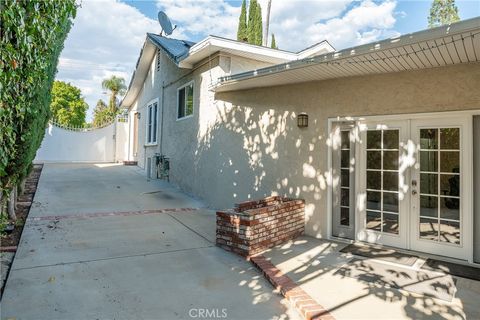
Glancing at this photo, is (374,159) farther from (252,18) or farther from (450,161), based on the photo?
(252,18)

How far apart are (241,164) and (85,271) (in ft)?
15.3

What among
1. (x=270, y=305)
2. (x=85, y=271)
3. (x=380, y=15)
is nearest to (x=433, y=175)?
(x=270, y=305)

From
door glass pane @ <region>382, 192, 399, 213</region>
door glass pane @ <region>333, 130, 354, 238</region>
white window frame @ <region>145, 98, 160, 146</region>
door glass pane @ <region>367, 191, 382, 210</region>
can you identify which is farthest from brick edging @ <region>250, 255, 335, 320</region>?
white window frame @ <region>145, 98, 160, 146</region>

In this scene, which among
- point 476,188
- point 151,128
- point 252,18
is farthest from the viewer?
point 252,18

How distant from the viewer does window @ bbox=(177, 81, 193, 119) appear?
11264mm

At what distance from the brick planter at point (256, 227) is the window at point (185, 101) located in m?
6.03

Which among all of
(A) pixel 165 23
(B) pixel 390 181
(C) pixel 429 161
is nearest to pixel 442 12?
(A) pixel 165 23

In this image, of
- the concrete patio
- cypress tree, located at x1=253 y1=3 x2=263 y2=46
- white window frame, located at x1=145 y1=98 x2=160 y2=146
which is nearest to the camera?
the concrete patio

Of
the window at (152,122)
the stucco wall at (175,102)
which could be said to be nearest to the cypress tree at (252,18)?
the stucco wall at (175,102)

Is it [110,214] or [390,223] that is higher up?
[390,223]

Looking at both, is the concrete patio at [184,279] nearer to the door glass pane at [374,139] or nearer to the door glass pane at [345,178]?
the door glass pane at [345,178]

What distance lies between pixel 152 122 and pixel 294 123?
11031 millimetres

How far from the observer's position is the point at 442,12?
23312 mm

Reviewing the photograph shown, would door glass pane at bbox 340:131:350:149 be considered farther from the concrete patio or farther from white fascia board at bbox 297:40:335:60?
white fascia board at bbox 297:40:335:60
